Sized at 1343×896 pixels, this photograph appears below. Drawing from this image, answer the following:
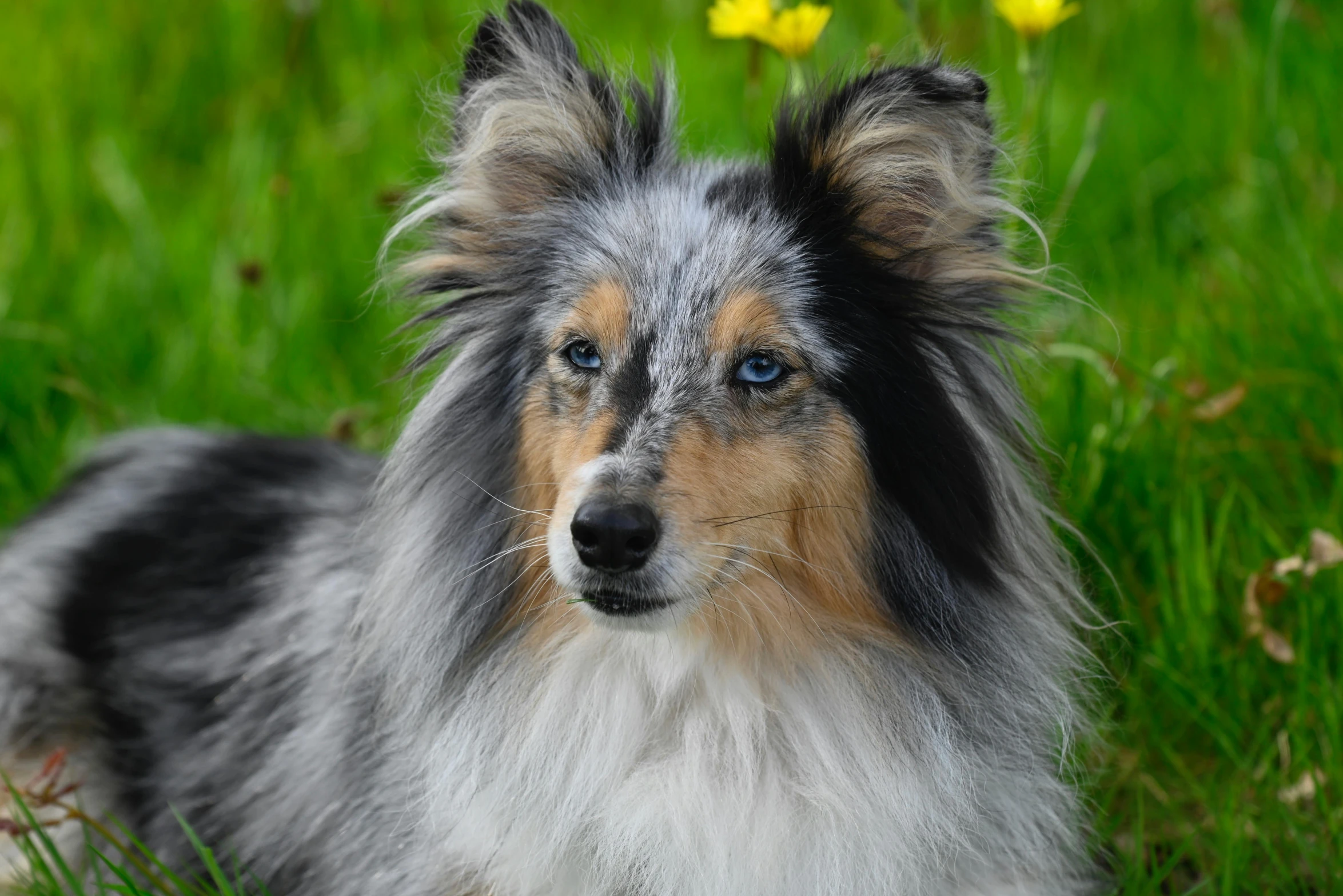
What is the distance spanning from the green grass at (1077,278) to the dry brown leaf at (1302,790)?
0.04 meters

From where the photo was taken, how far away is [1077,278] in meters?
4.85

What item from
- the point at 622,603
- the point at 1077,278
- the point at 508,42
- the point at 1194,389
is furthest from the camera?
the point at 1077,278

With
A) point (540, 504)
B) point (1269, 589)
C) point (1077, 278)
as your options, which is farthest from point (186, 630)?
point (1077, 278)

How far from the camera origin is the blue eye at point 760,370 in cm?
284

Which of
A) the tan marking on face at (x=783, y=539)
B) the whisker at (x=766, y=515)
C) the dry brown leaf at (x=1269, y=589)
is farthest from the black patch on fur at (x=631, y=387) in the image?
the dry brown leaf at (x=1269, y=589)

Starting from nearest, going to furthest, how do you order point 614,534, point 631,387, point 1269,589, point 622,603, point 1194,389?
point 614,534 < point 622,603 < point 631,387 < point 1269,589 < point 1194,389

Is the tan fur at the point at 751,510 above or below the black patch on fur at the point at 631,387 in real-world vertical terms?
below

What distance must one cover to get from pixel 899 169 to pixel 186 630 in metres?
2.35

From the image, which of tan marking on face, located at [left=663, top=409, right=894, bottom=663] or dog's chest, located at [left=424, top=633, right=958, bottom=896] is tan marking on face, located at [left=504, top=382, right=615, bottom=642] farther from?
tan marking on face, located at [left=663, top=409, right=894, bottom=663]

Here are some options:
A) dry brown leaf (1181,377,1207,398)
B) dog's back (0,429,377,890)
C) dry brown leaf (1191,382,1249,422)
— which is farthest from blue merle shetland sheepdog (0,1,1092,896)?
dry brown leaf (1181,377,1207,398)

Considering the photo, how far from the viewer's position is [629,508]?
8.32 feet

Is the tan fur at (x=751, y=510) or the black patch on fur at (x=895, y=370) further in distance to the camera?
the black patch on fur at (x=895, y=370)

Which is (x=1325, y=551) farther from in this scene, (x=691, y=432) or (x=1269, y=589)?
(x=691, y=432)

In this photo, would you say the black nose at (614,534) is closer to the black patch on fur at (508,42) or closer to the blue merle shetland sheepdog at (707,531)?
the blue merle shetland sheepdog at (707,531)
